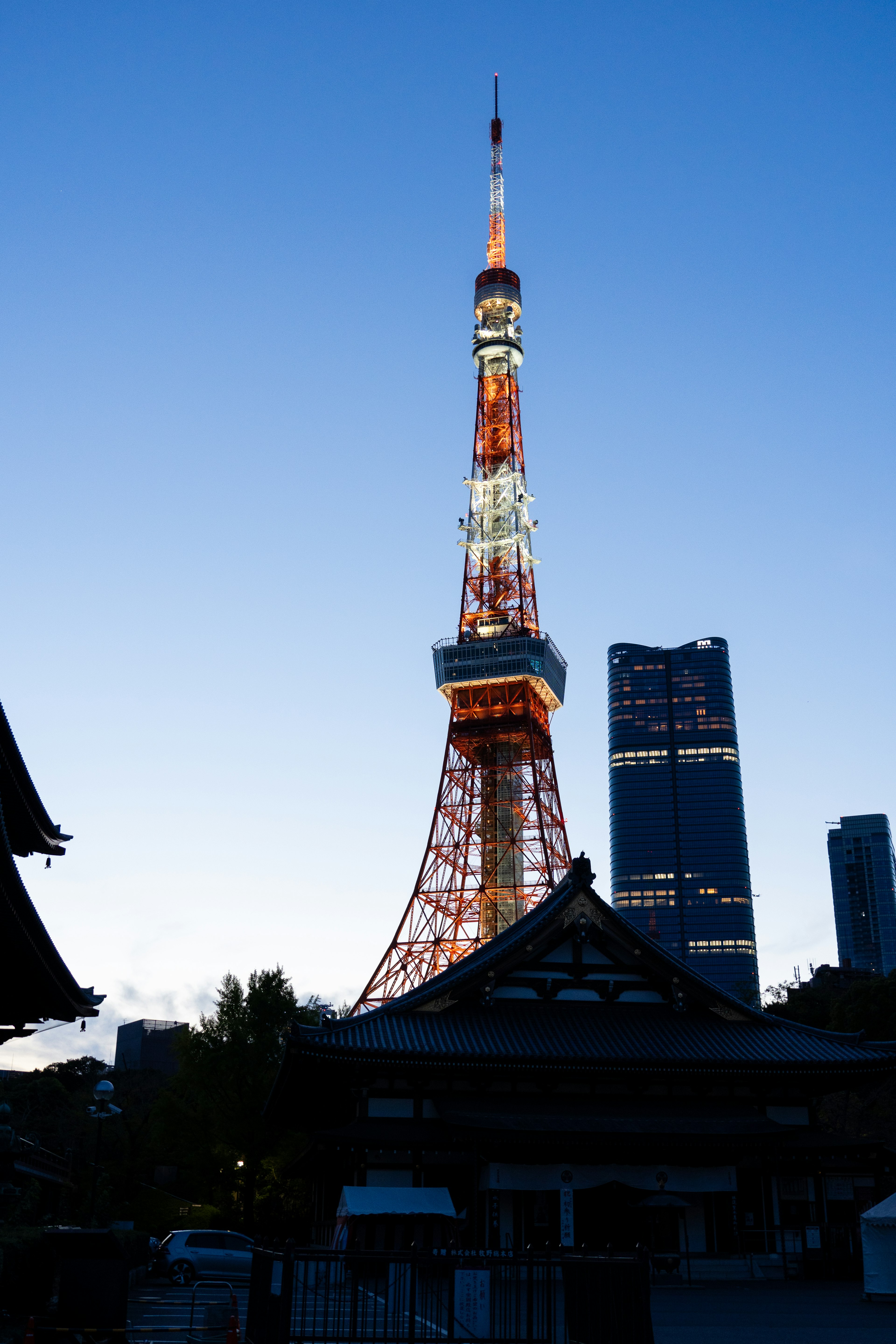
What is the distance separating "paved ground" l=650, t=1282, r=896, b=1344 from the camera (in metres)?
15.0

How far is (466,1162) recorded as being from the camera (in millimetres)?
25375

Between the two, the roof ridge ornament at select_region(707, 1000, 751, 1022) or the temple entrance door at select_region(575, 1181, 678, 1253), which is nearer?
the temple entrance door at select_region(575, 1181, 678, 1253)

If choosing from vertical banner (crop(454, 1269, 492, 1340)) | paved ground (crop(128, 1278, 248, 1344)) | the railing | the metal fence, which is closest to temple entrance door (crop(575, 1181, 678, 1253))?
paved ground (crop(128, 1278, 248, 1344))

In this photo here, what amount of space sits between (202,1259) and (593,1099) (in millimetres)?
9541

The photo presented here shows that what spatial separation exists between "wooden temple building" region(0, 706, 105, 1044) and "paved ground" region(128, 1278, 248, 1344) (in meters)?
4.07

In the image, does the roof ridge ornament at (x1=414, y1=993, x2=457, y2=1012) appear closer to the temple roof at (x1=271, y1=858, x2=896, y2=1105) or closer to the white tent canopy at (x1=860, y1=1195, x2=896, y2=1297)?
the temple roof at (x1=271, y1=858, x2=896, y2=1105)

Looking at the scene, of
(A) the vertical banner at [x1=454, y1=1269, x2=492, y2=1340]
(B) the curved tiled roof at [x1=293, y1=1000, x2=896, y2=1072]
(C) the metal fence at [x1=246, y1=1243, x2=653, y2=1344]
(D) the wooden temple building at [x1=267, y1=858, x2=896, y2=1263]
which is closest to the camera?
(C) the metal fence at [x1=246, y1=1243, x2=653, y2=1344]

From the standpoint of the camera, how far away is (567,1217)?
24.7 m

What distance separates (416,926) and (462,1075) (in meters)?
38.6

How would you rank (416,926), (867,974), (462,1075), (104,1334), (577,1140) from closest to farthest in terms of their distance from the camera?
1. (104,1334)
2. (577,1140)
3. (462,1075)
4. (416,926)
5. (867,974)

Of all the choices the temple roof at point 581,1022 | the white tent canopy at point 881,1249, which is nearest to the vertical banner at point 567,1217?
the temple roof at point 581,1022

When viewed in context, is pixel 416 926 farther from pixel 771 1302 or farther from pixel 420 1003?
pixel 771 1302

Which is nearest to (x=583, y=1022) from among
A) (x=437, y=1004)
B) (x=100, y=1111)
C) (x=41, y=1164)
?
(x=437, y=1004)

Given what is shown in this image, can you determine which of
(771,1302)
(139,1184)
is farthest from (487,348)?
(771,1302)
